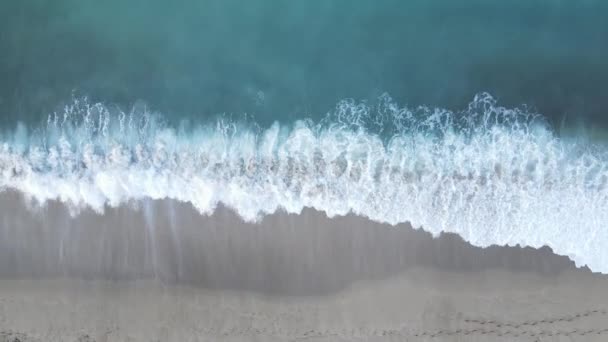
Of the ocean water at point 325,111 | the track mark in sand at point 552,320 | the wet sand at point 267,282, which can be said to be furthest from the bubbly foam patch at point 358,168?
the track mark in sand at point 552,320

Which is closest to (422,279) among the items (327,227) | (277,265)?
(327,227)

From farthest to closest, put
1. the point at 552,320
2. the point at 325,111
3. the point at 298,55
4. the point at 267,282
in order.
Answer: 1. the point at 298,55
2. the point at 325,111
3. the point at 267,282
4. the point at 552,320

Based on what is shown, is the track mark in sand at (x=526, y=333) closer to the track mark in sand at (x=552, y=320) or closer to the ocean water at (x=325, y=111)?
the track mark in sand at (x=552, y=320)

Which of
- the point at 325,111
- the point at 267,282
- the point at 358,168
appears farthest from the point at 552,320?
the point at 325,111

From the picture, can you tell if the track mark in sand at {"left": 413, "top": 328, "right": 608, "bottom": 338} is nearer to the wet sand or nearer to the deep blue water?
the wet sand

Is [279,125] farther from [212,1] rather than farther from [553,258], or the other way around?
[553,258]

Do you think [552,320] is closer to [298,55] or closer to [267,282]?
[267,282]
